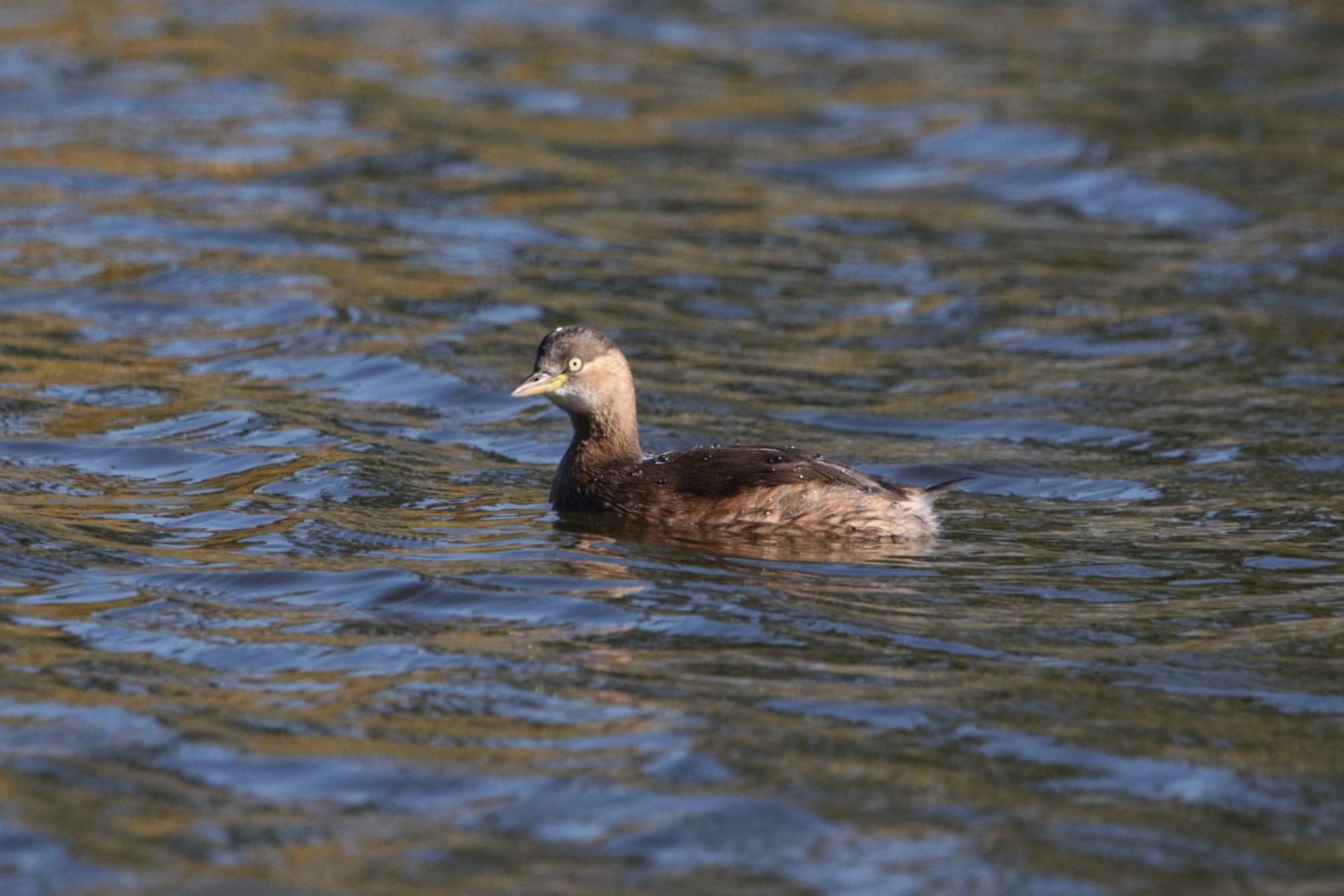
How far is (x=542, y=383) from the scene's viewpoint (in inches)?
384

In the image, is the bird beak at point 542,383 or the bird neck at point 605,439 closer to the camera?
the bird beak at point 542,383

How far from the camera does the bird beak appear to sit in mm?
9695

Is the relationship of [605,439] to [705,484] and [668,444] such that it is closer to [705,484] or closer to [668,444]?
[705,484]

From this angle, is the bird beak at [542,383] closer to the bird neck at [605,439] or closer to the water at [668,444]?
the bird neck at [605,439]

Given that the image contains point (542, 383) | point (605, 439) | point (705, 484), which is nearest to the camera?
point (705, 484)

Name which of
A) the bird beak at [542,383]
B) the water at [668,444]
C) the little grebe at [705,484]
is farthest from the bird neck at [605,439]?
the water at [668,444]

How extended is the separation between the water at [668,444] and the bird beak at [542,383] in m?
0.64

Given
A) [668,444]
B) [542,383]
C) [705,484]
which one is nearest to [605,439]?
[542,383]

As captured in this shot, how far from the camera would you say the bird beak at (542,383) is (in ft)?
31.8

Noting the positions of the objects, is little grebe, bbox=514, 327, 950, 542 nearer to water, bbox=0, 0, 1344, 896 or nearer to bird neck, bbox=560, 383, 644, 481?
bird neck, bbox=560, 383, 644, 481

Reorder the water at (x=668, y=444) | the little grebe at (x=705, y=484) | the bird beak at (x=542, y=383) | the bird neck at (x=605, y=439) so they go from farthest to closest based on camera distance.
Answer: the bird neck at (x=605, y=439) → the bird beak at (x=542, y=383) → the little grebe at (x=705, y=484) → the water at (x=668, y=444)

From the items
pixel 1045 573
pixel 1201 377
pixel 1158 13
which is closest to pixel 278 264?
pixel 1201 377

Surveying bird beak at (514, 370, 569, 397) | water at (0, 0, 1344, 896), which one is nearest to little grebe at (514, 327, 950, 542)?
bird beak at (514, 370, 569, 397)

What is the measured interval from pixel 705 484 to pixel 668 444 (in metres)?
2.20
